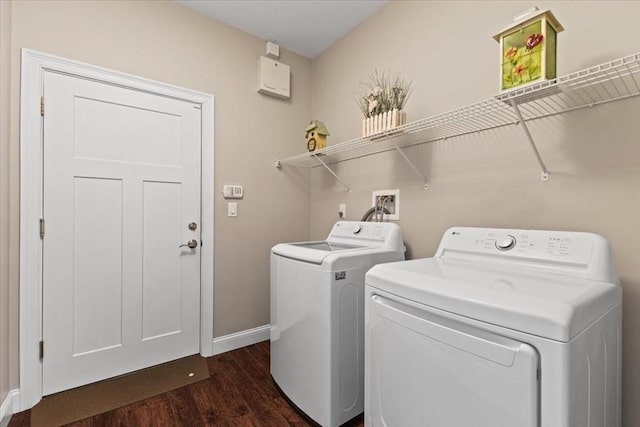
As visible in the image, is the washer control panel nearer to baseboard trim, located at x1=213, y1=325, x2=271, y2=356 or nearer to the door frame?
baseboard trim, located at x1=213, y1=325, x2=271, y2=356

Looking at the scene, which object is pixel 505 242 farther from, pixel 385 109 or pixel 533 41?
pixel 385 109

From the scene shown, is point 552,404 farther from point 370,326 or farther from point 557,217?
point 557,217

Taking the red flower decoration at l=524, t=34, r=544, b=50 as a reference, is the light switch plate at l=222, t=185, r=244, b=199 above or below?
below

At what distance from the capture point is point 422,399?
0.95 meters

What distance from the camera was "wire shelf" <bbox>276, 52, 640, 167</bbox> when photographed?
3.31ft

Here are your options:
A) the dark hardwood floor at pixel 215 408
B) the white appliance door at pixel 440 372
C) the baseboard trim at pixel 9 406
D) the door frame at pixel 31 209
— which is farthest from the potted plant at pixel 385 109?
the baseboard trim at pixel 9 406

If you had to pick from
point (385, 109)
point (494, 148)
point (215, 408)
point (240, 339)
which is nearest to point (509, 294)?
point (494, 148)

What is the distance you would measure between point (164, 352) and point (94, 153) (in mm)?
1399

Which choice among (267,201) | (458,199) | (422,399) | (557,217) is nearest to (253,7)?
(267,201)

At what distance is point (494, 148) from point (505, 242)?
0.51 m

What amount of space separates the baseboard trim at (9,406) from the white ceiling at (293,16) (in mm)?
2576

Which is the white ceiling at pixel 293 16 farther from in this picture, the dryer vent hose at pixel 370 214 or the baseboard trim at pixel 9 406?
the baseboard trim at pixel 9 406

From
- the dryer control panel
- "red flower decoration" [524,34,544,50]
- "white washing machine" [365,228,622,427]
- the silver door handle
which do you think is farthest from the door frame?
"red flower decoration" [524,34,544,50]

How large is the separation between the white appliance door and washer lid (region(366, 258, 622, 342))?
48mm
